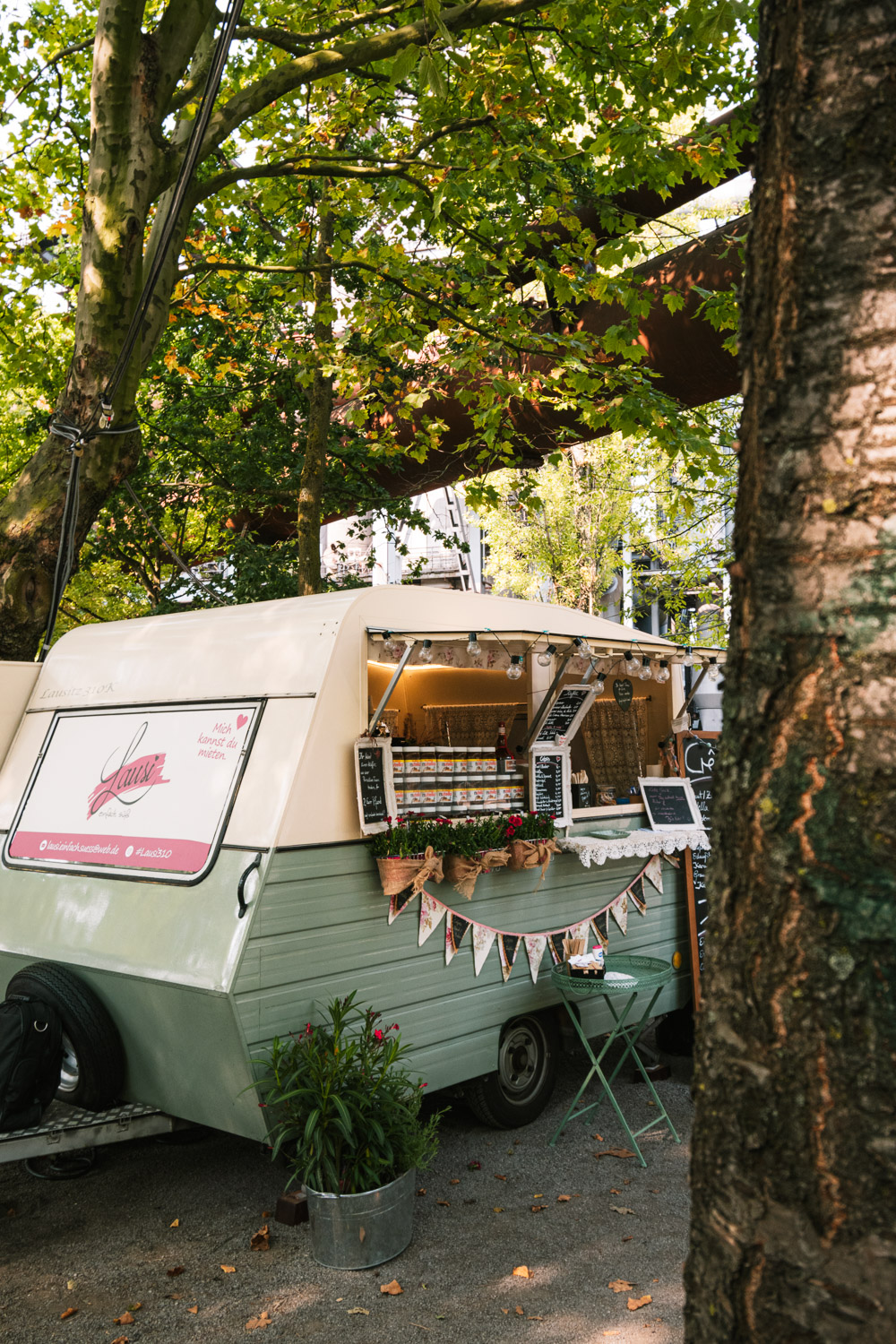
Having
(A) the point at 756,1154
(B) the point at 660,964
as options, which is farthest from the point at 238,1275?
(A) the point at 756,1154

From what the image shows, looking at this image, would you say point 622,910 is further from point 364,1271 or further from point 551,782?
point 364,1271

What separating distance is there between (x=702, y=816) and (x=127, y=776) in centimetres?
395

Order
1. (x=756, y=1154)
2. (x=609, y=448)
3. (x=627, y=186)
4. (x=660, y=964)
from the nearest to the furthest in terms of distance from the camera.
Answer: (x=756, y=1154) < (x=660, y=964) < (x=627, y=186) < (x=609, y=448)

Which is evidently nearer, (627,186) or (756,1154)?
(756,1154)

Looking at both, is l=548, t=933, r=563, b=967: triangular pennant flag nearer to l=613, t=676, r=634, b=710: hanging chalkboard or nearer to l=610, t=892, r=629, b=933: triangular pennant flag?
l=610, t=892, r=629, b=933: triangular pennant flag

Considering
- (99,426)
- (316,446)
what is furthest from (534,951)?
(316,446)

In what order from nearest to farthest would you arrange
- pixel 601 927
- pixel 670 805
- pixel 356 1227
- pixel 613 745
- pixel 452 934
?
pixel 356 1227 < pixel 452 934 < pixel 601 927 < pixel 670 805 < pixel 613 745

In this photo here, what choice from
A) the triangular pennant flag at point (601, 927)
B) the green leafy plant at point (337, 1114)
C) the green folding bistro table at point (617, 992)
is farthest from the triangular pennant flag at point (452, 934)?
the triangular pennant flag at point (601, 927)

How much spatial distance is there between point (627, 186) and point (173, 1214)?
719cm

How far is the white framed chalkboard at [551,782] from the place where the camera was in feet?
20.0

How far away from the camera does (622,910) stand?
656cm

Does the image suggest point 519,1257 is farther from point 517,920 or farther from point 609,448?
point 609,448

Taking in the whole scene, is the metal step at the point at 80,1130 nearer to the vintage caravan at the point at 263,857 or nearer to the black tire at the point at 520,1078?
the vintage caravan at the point at 263,857

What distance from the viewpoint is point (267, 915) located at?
14.6 feet
